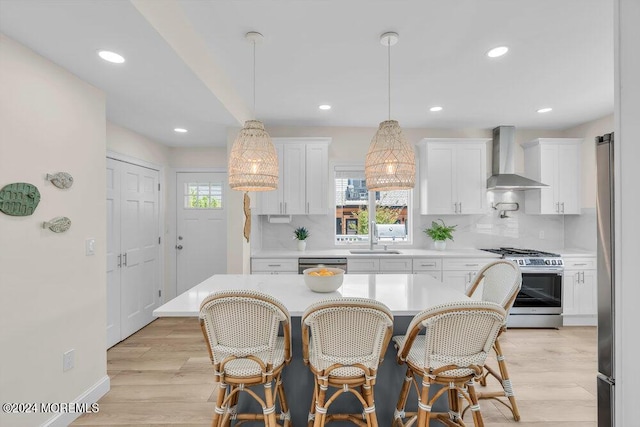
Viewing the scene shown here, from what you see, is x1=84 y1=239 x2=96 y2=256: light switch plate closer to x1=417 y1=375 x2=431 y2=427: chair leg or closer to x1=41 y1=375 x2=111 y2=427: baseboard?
x1=41 y1=375 x2=111 y2=427: baseboard

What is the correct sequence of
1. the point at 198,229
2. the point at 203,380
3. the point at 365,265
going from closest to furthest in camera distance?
the point at 203,380, the point at 365,265, the point at 198,229

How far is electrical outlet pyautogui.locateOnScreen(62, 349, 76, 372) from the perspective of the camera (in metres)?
2.16

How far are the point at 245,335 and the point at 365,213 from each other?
3.34 meters

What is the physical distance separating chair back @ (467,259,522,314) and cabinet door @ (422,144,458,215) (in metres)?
1.97

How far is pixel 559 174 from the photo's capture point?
14.1 feet

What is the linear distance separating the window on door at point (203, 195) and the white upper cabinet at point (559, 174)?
4.46 metres

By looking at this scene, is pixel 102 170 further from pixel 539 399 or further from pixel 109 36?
pixel 539 399

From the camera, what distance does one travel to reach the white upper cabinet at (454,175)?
169 inches

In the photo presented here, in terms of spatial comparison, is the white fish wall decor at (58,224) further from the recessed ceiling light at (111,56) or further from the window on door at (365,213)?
the window on door at (365,213)

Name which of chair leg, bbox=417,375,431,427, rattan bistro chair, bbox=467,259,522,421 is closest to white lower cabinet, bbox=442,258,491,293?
rattan bistro chair, bbox=467,259,522,421

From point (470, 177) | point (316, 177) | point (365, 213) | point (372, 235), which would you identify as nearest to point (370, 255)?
point (372, 235)

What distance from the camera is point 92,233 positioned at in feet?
7.94

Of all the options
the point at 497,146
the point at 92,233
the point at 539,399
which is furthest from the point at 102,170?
the point at 497,146

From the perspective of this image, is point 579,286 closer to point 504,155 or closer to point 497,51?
point 504,155
